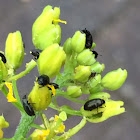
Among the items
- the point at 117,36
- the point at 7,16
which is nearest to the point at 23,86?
the point at 7,16

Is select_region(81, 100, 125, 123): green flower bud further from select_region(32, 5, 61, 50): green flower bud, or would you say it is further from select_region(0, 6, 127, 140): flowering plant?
select_region(32, 5, 61, 50): green flower bud

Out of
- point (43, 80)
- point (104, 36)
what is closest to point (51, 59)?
point (43, 80)

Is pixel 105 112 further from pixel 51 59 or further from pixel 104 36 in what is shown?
pixel 104 36

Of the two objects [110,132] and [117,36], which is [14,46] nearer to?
[110,132]

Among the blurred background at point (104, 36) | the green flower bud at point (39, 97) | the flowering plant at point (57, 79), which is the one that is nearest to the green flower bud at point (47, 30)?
the flowering plant at point (57, 79)

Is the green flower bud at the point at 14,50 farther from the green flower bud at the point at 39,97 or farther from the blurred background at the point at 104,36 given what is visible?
the blurred background at the point at 104,36

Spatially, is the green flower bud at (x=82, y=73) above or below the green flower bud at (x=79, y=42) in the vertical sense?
below

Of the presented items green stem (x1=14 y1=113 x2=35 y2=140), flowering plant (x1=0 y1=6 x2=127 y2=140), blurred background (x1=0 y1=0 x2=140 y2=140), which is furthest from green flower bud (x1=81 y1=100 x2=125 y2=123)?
blurred background (x1=0 y1=0 x2=140 y2=140)
